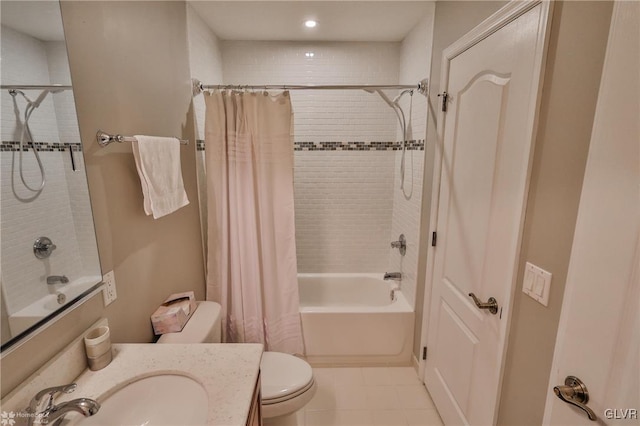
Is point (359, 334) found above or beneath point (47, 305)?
beneath

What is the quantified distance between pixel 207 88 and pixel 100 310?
4.85 feet

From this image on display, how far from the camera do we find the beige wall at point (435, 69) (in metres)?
1.31

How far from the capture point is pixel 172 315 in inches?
56.1

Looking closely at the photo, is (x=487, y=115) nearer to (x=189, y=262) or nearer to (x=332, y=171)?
(x=332, y=171)

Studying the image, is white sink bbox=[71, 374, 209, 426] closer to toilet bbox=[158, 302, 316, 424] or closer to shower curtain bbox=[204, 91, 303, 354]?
toilet bbox=[158, 302, 316, 424]

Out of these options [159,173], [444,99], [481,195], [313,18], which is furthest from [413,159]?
[159,173]

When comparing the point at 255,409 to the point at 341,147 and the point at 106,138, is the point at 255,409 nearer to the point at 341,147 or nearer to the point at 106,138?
the point at 106,138

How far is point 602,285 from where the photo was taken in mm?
675

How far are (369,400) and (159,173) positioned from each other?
1869 millimetres

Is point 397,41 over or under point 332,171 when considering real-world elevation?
over

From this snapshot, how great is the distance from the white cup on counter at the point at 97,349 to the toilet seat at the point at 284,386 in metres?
0.75

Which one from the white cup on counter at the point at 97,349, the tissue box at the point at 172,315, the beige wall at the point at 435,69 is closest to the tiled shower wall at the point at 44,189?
the white cup on counter at the point at 97,349

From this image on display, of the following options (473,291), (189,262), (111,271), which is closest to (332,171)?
(189,262)

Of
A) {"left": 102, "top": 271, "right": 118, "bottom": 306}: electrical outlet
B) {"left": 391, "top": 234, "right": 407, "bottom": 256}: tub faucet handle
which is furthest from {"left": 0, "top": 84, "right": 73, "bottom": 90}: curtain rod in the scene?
{"left": 391, "top": 234, "right": 407, "bottom": 256}: tub faucet handle
